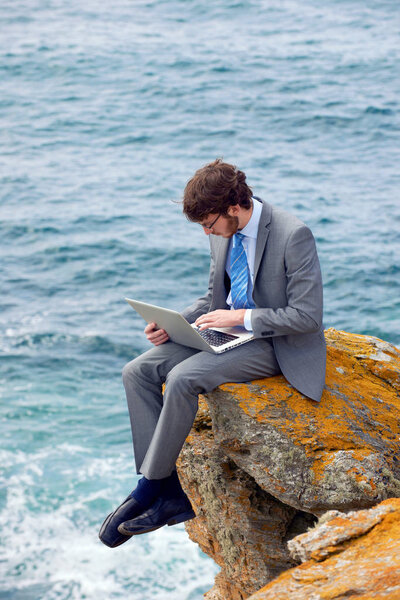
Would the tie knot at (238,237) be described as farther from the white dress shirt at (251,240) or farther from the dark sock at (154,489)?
the dark sock at (154,489)

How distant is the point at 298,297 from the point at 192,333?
76cm

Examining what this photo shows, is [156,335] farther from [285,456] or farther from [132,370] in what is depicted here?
[285,456]

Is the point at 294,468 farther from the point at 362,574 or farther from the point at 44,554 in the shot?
the point at 44,554

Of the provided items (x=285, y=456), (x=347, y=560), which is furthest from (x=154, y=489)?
(x=347, y=560)

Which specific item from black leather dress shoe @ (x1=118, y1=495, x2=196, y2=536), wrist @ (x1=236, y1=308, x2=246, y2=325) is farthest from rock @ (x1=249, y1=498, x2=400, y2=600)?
wrist @ (x1=236, y1=308, x2=246, y2=325)

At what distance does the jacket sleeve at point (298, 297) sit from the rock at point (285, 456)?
0.56m

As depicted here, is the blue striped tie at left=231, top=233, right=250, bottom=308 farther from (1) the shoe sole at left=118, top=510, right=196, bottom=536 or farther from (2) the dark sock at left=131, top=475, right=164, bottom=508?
(1) the shoe sole at left=118, top=510, right=196, bottom=536

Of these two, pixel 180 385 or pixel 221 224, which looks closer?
pixel 180 385

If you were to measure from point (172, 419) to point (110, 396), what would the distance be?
12.0 m

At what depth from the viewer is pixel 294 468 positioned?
5.66 meters

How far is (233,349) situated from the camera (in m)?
5.70

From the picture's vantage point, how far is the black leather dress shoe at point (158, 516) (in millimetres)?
5617

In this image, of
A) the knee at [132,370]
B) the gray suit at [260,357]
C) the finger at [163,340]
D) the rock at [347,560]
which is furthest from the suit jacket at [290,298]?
the rock at [347,560]

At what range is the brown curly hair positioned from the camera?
536 centimetres
